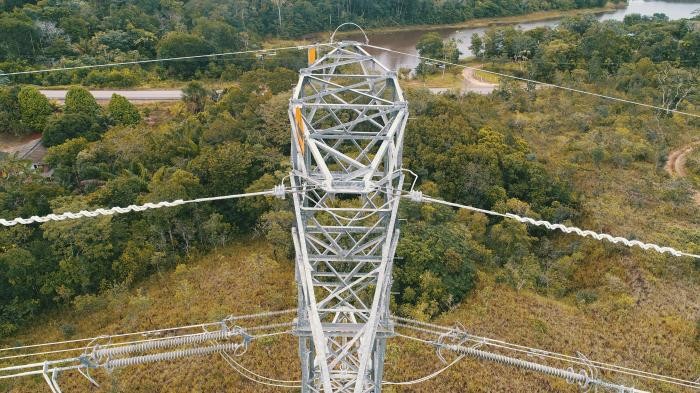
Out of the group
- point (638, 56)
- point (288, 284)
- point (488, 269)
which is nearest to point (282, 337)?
point (288, 284)

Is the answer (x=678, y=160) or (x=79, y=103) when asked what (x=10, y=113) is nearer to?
(x=79, y=103)

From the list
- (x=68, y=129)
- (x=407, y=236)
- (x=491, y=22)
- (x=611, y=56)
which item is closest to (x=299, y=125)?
(x=407, y=236)

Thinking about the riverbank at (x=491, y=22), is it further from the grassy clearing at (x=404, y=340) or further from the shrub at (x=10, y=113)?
the grassy clearing at (x=404, y=340)

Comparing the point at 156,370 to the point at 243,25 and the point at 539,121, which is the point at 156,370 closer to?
the point at 539,121

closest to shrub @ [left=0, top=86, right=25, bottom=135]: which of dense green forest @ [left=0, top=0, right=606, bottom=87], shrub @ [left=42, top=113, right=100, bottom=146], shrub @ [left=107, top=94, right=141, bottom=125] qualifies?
shrub @ [left=42, top=113, right=100, bottom=146]

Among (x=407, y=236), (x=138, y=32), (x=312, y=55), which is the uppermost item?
(x=312, y=55)

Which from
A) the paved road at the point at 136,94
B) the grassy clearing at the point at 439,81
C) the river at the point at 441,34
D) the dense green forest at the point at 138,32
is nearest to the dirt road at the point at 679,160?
the grassy clearing at the point at 439,81
